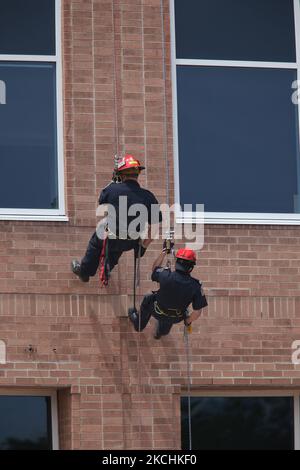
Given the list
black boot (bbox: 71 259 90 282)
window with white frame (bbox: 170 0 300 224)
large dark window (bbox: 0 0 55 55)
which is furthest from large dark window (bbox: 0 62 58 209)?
window with white frame (bbox: 170 0 300 224)

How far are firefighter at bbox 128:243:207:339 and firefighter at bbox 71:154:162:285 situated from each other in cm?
38

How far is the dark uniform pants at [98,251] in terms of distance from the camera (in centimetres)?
2209

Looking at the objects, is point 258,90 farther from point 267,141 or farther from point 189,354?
point 189,354

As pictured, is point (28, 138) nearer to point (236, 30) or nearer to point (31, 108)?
point (31, 108)

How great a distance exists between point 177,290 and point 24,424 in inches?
94.9

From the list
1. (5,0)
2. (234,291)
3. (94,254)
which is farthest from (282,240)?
(5,0)

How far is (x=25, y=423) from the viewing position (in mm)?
22562

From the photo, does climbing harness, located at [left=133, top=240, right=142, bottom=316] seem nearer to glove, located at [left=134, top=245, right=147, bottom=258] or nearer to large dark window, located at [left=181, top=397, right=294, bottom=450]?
glove, located at [left=134, top=245, right=147, bottom=258]

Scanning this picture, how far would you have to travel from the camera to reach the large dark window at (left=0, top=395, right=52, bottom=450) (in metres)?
Result: 22.5

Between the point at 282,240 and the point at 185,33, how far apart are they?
2.73m

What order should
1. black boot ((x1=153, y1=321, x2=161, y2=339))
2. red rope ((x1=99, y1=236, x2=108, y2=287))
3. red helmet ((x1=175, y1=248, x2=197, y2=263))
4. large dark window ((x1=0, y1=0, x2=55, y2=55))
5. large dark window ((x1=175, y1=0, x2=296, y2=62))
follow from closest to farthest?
1. red helmet ((x1=175, y1=248, x2=197, y2=263))
2. red rope ((x1=99, y1=236, x2=108, y2=287))
3. black boot ((x1=153, y1=321, x2=161, y2=339))
4. large dark window ((x1=0, y1=0, x2=55, y2=55))
5. large dark window ((x1=175, y1=0, x2=296, y2=62))

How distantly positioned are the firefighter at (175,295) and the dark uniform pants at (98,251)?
357 millimetres

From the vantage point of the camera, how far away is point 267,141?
77.9 ft

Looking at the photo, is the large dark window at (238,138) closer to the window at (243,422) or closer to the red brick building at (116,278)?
the red brick building at (116,278)
